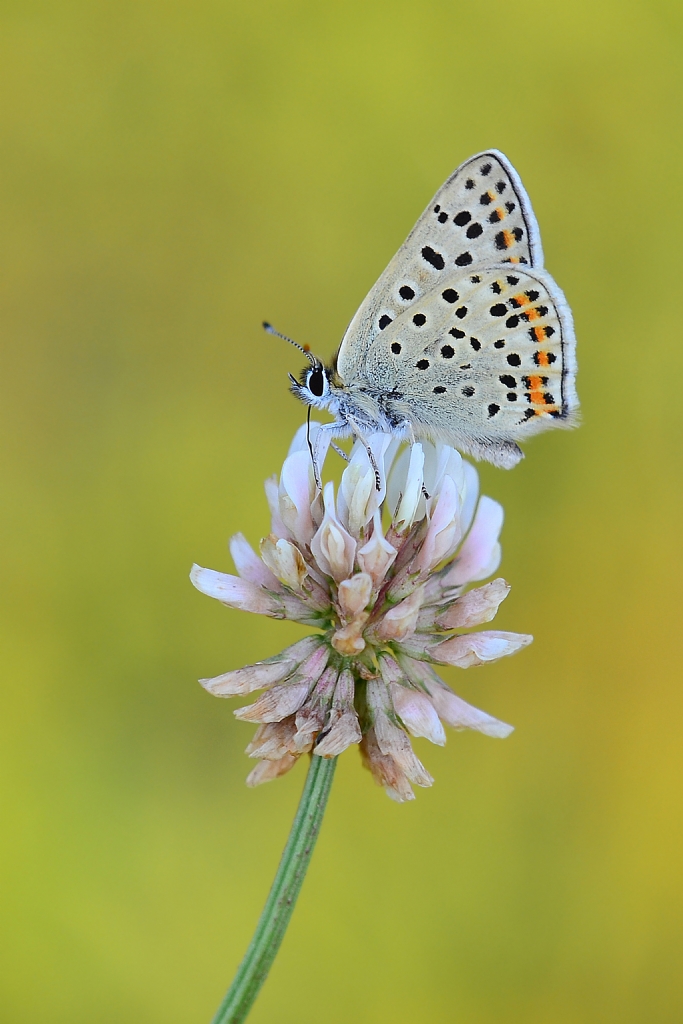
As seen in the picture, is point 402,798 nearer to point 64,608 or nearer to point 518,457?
point 518,457

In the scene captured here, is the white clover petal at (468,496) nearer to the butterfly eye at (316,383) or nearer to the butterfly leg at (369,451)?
the butterfly leg at (369,451)

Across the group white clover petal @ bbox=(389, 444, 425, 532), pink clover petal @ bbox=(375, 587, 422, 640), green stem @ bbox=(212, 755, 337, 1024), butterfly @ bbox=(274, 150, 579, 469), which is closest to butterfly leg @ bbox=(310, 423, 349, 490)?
butterfly @ bbox=(274, 150, 579, 469)

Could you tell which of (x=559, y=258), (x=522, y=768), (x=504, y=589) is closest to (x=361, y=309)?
(x=504, y=589)

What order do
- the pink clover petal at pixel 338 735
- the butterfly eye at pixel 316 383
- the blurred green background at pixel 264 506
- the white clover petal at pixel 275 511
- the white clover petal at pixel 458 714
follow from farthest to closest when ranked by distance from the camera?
the blurred green background at pixel 264 506 → the butterfly eye at pixel 316 383 → the white clover petal at pixel 275 511 → the white clover petal at pixel 458 714 → the pink clover petal at pixel 338 735

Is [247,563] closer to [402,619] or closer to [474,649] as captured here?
[402,619]

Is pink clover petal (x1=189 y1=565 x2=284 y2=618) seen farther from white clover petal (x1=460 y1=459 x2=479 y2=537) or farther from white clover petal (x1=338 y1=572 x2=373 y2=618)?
white clover petal (x1=460 y1=459 x2=479 y2=537)

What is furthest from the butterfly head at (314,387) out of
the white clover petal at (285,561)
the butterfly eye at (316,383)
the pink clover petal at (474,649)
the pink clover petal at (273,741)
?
the pink clover petal at (273,741)
